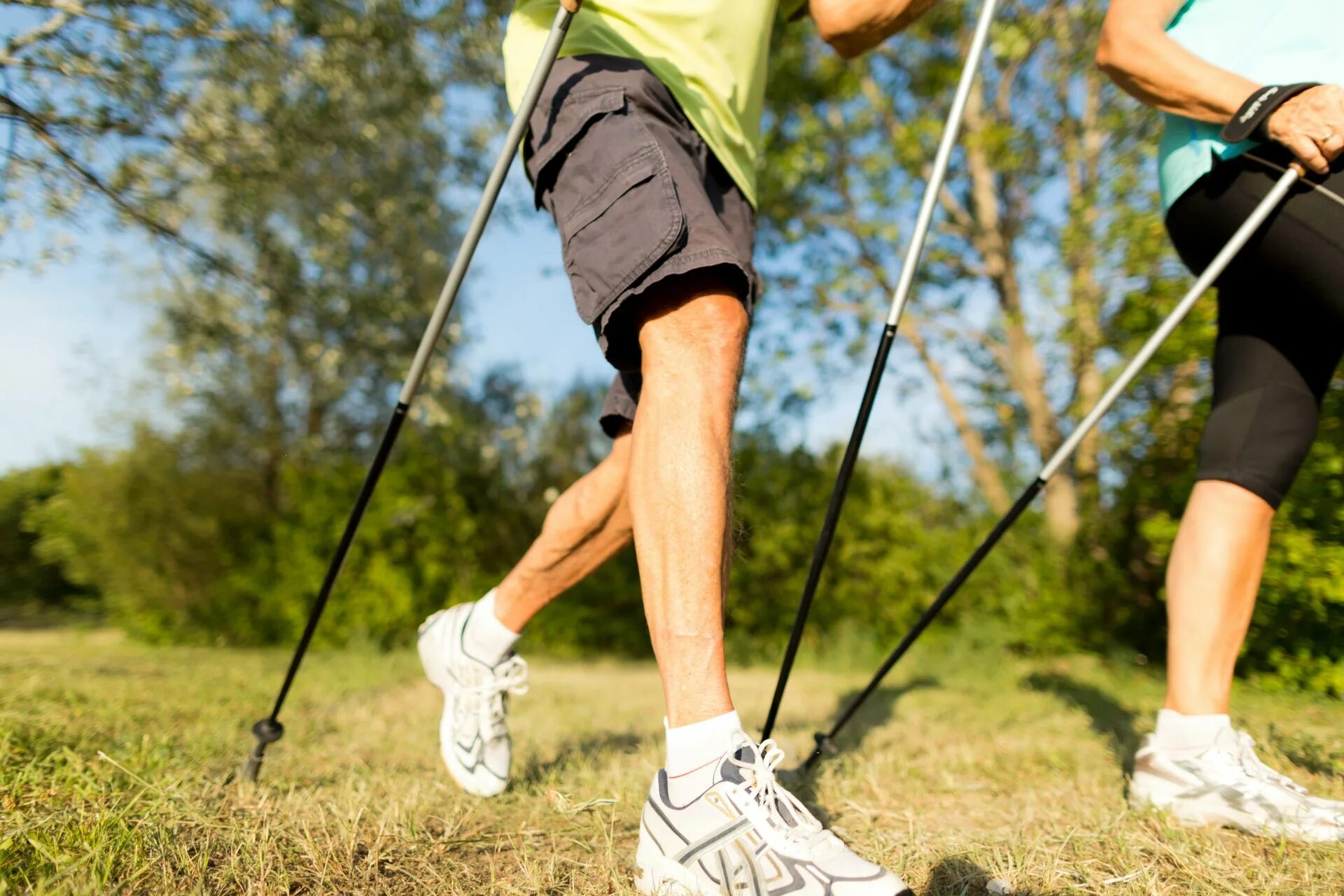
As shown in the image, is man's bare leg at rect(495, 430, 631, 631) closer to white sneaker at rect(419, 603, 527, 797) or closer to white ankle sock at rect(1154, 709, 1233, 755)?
white sneaker at rect(419, 603, 527, 797)

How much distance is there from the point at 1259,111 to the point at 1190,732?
1182 millimetres

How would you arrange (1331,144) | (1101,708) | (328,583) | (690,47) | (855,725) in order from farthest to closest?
(1101,708)
(855,725)
(328,583)
(690,47)
(1331,144)

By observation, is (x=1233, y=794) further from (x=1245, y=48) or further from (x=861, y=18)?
(x=861, y=18)

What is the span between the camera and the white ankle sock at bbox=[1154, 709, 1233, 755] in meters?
1.64

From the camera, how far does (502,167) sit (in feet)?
5.28

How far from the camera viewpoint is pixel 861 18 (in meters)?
1.80

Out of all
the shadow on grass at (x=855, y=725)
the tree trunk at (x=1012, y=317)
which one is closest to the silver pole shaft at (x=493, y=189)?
the shadow on grass at (x=855, y=725)

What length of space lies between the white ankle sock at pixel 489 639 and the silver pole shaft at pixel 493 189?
1.65 ft

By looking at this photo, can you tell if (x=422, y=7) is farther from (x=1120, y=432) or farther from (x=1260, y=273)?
(x=1260, y=273)

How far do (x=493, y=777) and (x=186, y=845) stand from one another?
653 mm

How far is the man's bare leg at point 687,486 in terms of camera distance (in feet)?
4.15

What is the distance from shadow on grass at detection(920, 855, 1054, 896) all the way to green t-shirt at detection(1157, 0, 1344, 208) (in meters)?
1.44

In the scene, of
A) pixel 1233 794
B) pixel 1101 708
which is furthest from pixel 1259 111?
pixel 1101 708

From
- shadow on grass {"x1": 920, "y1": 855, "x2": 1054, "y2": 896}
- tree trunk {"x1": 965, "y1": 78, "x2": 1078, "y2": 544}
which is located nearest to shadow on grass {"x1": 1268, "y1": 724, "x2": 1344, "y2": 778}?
shadow on grass {"x1": 920, "y1": 855, "x2": 1054, "y2": 896}
